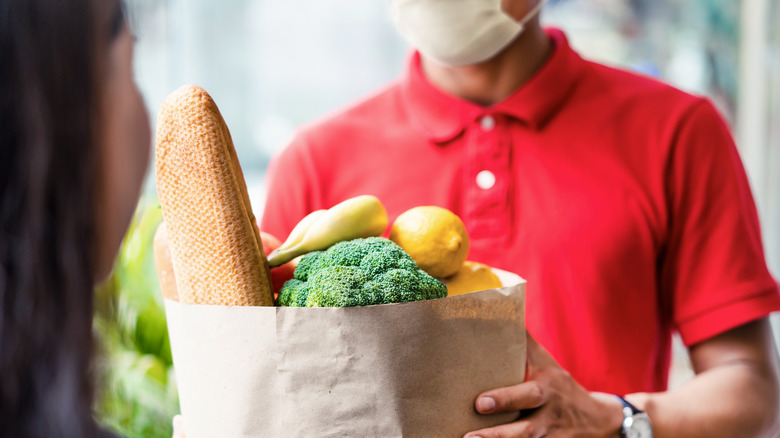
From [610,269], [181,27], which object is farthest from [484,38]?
[181,27]

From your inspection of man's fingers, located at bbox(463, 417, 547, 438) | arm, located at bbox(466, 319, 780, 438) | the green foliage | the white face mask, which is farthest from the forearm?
the green foliage

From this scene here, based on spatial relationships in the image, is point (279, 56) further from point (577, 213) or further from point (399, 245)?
point (399, 245)

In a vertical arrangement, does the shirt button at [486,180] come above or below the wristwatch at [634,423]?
above

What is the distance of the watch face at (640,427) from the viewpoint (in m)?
0.99

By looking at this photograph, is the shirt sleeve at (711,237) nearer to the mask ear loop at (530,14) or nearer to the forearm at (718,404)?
the forearm at (718,404)

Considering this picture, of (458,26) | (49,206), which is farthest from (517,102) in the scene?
(49,206)

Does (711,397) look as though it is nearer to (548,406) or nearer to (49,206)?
(548,406)

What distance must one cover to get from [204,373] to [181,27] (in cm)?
280

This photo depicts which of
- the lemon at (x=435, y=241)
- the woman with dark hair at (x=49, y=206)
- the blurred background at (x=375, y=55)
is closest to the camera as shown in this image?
the woman with dark hair at (x=49, y=206)

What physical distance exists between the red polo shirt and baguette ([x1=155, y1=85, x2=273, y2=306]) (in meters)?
0.53

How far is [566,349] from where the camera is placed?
47.4 inches

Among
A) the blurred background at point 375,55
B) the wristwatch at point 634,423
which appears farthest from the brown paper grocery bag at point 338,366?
the blurred background at point 375,55

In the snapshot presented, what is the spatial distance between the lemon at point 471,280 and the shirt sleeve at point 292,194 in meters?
0.49

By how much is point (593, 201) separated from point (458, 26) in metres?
0.40
